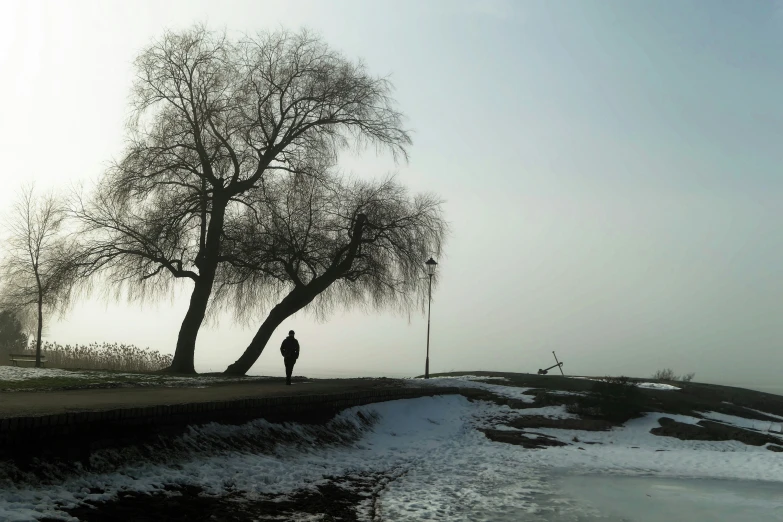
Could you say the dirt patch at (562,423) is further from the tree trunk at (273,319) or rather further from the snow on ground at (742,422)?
the tree trunk at (273,319)

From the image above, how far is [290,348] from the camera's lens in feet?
66.2

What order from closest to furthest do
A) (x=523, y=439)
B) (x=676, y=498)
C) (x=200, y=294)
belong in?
(x=676, y=498), (x=523, y=439), (x=200, y=294)

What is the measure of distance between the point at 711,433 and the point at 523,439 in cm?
597

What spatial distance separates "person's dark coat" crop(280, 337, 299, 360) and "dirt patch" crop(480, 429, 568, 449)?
5562mm

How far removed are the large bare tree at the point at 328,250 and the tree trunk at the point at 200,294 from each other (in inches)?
19.3

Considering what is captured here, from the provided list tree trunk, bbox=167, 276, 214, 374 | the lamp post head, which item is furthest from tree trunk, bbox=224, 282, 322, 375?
the lamp post head

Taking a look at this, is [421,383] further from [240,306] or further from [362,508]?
[362,508]

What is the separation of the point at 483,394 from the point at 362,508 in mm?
15682

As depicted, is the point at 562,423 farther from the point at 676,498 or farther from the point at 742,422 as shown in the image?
the point at 676,498

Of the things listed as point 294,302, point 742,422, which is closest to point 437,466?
point 742,422

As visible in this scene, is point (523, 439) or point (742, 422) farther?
point (742, 422)

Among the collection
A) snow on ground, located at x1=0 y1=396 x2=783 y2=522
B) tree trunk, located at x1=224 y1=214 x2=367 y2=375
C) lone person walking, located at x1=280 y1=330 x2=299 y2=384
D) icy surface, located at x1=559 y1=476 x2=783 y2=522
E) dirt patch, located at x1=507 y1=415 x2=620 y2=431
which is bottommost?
icy surface, located at x1=559 y1=476 x2=783 y2=522

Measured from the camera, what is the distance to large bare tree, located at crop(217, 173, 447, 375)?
1034 inches

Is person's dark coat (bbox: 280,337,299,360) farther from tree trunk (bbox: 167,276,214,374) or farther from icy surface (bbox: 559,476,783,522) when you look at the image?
icy surface (bbox: 559,476,783,522)
